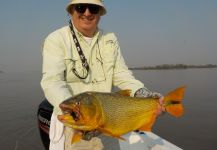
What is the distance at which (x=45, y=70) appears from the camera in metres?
4.54

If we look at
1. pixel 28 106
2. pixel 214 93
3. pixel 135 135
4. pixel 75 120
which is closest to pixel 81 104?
pixel 75 120

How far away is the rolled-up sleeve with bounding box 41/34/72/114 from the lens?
4230 mm

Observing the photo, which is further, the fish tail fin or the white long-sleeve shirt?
the white long-sleeve shirt

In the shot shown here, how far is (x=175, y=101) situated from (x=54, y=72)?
5.62 feet

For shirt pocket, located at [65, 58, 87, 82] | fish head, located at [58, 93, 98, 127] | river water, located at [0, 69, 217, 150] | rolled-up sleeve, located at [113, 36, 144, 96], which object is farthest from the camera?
river water, located at [0, 69, 217, 150]

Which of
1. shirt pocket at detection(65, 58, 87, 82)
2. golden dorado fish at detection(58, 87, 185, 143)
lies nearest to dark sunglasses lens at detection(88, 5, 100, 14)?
shirt pocket at detection(65, 58, 87, 82)

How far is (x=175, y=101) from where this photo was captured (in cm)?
390

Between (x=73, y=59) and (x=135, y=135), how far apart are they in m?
2.69

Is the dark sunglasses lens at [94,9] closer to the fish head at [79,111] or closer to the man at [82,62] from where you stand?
the man at [82,62]

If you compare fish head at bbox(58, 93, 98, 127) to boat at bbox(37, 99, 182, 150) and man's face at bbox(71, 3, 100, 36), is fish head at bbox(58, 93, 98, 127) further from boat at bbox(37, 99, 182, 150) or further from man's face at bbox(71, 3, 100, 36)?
boat at bbox(37, 99, 182, 150)

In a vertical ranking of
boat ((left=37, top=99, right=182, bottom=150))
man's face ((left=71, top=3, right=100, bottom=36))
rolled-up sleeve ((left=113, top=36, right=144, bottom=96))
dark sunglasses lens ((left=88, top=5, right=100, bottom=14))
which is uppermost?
dark sunglasses lens ((left=88, top=5, right=100, bottom=14))

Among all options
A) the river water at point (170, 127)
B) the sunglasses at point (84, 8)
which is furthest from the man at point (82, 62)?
the river water at point (170, 127)

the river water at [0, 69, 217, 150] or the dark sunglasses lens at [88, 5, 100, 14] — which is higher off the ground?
the dark sunglasses lens at [88, 5, 100, 14]

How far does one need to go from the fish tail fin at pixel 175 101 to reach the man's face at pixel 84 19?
1.77 metres
